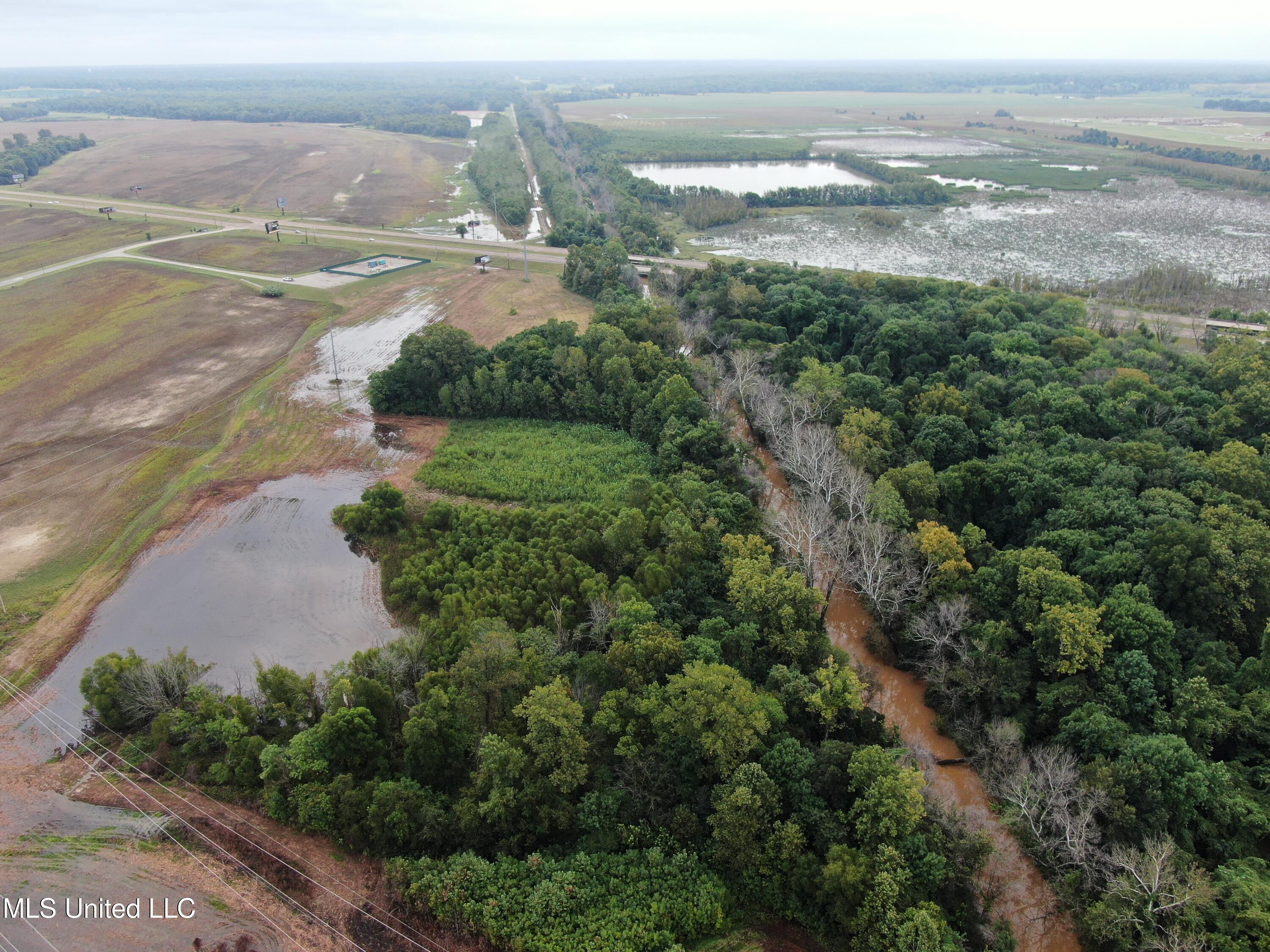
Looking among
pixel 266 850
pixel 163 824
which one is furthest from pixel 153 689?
pixel 266 850

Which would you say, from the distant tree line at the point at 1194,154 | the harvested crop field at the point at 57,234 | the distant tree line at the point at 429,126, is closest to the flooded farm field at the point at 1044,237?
the distant tree line at the point at 1194,154

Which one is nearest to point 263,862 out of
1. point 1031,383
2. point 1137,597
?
point 1137,597

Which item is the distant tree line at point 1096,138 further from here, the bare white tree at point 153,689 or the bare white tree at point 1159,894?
the bare white tree at point 153,689

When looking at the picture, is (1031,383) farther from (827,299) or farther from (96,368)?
(96,368)

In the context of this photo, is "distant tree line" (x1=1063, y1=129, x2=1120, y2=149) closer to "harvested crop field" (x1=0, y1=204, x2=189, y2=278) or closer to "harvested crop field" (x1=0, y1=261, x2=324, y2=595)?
"harvested crop field" (x1=0, y1=261, x2=324, y2=595)

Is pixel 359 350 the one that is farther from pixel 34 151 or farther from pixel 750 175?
pixel 34 151

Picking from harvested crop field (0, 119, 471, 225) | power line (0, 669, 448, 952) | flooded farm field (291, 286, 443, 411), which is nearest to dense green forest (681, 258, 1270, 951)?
power line (0, 669, 448, 952)
